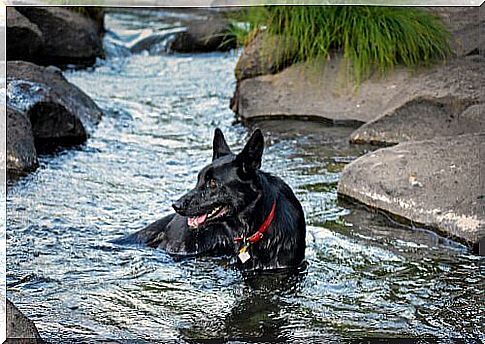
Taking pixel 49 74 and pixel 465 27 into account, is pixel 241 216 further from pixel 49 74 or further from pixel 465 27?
pixel 465 27

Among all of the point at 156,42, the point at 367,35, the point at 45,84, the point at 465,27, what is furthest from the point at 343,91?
the point at 156,42

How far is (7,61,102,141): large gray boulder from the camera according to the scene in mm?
7680

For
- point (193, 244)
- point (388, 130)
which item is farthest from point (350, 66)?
point (193, 244)

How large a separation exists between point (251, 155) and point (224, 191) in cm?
22

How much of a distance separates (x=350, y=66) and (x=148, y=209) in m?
2.94

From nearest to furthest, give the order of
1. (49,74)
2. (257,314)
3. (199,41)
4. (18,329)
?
1. (18,329)
2. (257,314)
3. (49,74)
4. (199,41)

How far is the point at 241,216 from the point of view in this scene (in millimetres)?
4898

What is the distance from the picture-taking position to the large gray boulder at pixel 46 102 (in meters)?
7.68

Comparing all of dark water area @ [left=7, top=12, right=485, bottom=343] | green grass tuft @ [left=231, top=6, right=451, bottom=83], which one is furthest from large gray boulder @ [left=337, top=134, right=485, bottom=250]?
green grass tuft @ [left=231, top=6, right=451, bottom=83]

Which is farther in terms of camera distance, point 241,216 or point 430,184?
point 430,184

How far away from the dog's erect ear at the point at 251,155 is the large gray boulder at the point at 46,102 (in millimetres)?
3166

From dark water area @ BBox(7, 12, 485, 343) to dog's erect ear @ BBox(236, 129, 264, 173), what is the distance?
1.98 ft

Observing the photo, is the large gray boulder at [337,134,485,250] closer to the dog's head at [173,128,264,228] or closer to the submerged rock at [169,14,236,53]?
the dog's head at [173,128,264,228]

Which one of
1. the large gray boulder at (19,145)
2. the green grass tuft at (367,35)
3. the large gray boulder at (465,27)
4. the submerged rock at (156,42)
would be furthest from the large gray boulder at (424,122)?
the submerged rock at (156,42)
